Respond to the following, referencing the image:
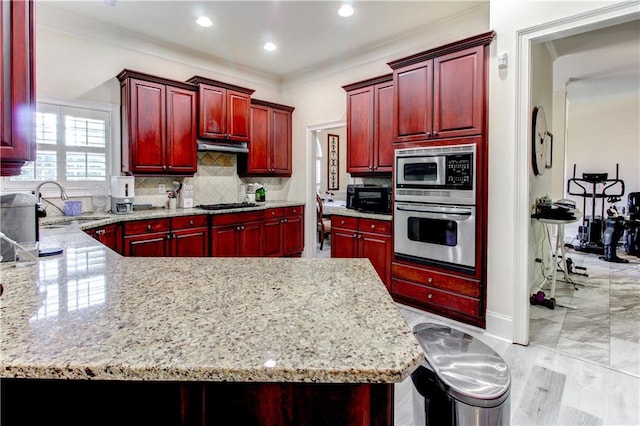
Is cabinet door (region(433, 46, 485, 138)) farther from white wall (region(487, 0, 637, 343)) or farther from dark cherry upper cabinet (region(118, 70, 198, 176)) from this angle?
dark cherry upper cabinet (region(118, 70, 198, 176))

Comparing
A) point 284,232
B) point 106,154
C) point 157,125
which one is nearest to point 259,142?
point 284,232

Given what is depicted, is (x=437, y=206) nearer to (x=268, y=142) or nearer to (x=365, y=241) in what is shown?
(x=365, y=241)

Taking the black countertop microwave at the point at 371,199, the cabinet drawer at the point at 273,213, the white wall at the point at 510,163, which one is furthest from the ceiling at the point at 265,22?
the cabinet drawer at the point at 273,213

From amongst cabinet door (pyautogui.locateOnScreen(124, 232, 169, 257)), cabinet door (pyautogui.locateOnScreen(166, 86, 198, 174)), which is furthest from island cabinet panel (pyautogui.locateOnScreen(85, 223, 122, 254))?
cabinet door (pyautogui.locateOnScreen(166, 86, 198, 174))

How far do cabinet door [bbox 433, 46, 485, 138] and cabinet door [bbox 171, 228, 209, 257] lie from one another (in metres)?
2.79

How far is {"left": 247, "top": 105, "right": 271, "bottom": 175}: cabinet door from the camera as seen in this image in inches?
198

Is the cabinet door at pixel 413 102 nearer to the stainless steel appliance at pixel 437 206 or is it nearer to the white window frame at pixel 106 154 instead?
the stainless steel appliance at pixel 437 206

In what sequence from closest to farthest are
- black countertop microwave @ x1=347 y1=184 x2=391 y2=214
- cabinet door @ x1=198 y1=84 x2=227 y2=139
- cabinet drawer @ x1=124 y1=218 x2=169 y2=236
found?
cabinet drawer @ x1=124 y1=218 x2=169 y2=236 < black countertop microwave @ x1=347 y1=184 x2=391 y2=214 < cabinet door @ x1=198 y1=84 x2=227 y2=139

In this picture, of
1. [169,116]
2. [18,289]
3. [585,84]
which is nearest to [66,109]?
[169,116]

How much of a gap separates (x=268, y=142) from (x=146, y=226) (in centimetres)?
225

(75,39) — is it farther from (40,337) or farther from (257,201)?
(40,337)

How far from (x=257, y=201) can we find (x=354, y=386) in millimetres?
4790

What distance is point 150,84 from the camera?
392 cm

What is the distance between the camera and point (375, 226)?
12.6 feet
